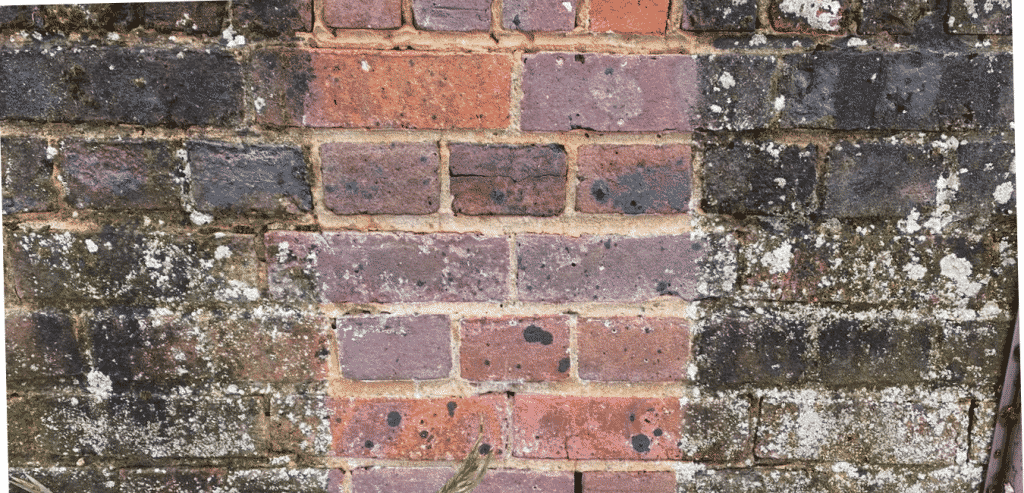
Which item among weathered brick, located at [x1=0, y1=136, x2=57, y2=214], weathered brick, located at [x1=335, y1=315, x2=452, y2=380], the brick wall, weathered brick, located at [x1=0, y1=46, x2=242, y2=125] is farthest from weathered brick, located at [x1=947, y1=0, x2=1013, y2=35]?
weathered brick, located at [x1=0, y1=136, x2=57, y2=214]

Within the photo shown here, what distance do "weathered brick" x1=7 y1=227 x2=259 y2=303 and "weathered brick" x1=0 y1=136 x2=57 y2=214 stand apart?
0.03 metres

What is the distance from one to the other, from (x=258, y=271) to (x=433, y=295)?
0.21 meters

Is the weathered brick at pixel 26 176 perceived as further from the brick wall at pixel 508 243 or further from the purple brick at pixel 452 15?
the purple brick at pixel 452 15

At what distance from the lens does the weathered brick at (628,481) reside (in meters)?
0.73

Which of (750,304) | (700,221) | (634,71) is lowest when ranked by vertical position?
(750,304)

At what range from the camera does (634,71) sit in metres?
0.62

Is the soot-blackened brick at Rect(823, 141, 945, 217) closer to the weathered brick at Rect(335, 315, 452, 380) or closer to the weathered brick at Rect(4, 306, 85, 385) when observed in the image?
the weathered brick at Rect(335, 315, 452, 380)

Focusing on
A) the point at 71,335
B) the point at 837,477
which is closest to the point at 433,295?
the point at 71,335

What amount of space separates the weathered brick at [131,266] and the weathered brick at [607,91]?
38cm

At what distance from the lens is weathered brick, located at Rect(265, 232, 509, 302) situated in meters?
0.66

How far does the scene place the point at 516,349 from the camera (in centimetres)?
69

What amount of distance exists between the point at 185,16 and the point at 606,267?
55 centimetres

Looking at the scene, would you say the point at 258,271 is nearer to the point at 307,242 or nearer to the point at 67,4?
the point at 307,242

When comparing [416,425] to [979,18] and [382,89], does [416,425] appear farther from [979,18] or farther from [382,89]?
[979,18]
